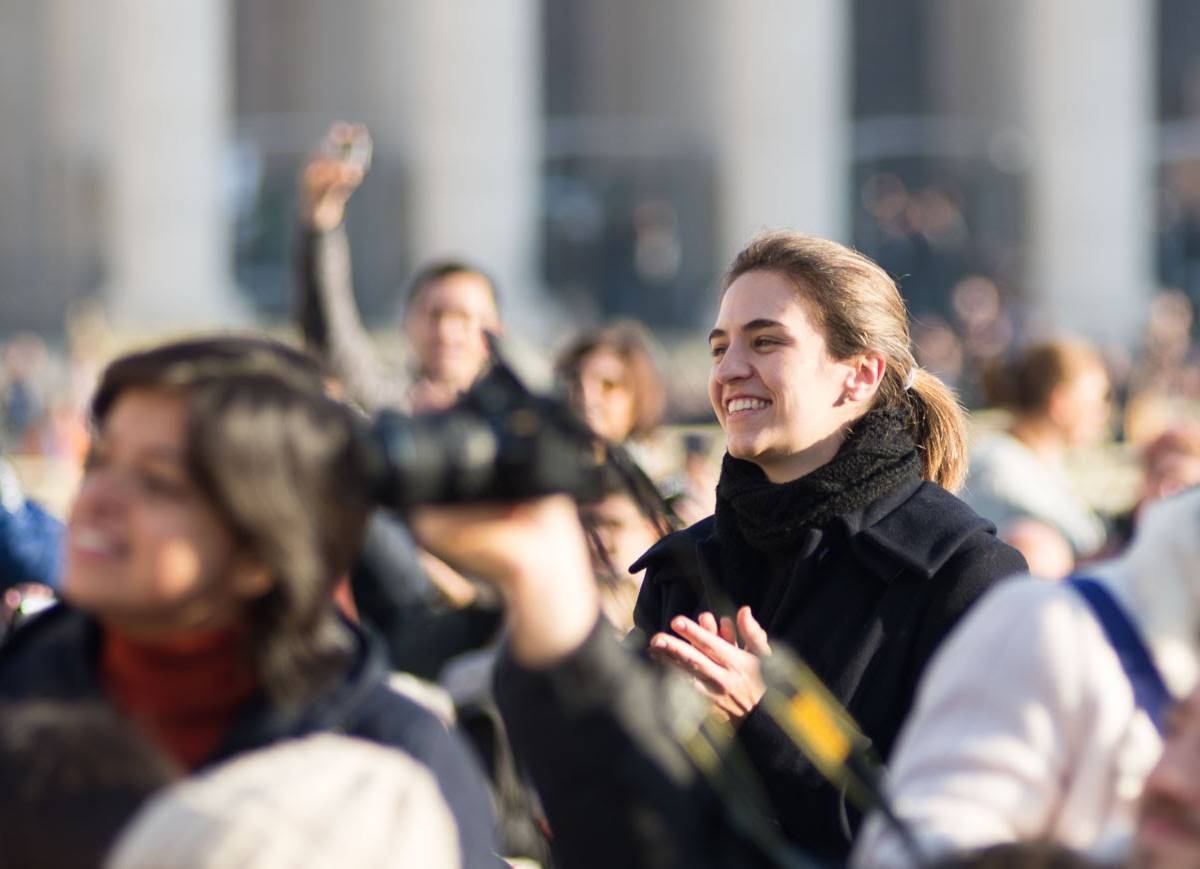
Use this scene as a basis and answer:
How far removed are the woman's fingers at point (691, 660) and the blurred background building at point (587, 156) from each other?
19.5 m

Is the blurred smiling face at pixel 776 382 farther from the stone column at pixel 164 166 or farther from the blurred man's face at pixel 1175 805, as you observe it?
the stone column at pixel 164 166

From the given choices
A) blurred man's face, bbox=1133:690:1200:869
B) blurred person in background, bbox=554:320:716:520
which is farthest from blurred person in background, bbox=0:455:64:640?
blurred man's face, bbox=1133:690:1200:869

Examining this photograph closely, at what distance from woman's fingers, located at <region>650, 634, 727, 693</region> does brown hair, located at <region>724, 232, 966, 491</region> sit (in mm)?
791

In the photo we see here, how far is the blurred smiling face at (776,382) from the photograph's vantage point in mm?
4402

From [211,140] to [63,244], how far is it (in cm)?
573

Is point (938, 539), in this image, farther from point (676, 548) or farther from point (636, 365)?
point (636, 365)

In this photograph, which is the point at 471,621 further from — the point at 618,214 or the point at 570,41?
the point at 570,41

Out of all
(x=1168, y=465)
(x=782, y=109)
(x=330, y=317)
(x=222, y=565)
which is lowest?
(x=1168, y=465)

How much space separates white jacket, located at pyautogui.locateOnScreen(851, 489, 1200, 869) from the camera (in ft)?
8.78

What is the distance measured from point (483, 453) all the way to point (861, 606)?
5.92 feet

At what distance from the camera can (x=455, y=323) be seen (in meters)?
7.54

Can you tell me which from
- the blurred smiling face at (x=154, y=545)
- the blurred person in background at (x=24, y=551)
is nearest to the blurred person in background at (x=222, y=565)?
the blurred smiling face at (x=154, y=545)

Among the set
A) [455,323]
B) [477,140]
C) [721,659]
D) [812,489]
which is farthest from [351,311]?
[477,140]

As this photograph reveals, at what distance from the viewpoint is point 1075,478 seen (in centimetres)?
1642
